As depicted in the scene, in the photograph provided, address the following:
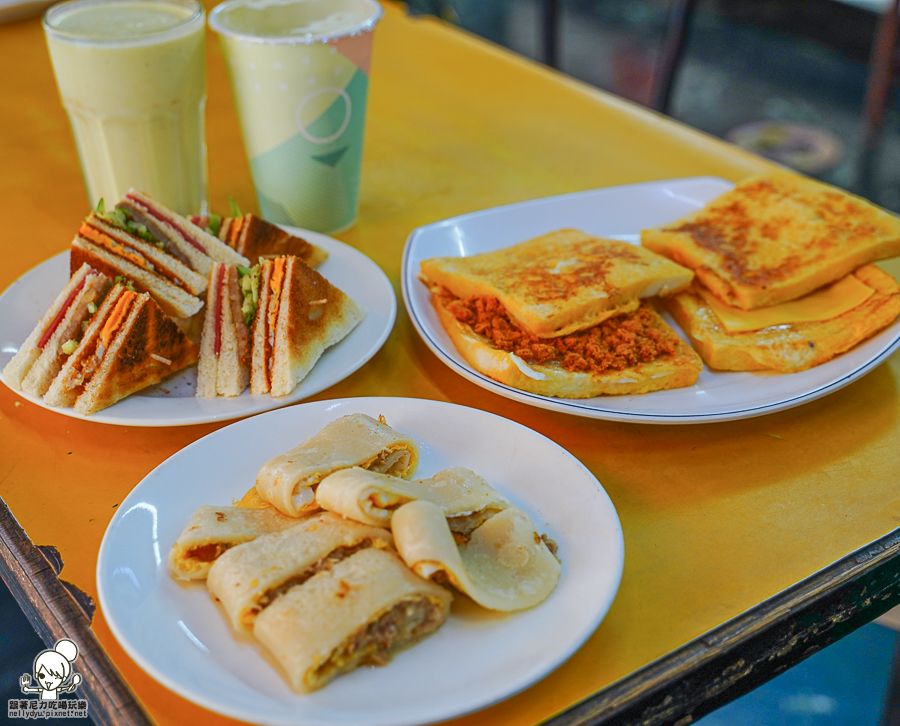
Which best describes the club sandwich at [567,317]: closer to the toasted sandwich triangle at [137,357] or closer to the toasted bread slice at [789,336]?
the toasted bread slice at [789,336]

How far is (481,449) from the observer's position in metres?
1.24

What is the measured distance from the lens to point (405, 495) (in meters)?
1.02

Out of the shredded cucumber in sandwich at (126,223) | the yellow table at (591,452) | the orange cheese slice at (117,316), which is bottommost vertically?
the yellow table at (591,452)

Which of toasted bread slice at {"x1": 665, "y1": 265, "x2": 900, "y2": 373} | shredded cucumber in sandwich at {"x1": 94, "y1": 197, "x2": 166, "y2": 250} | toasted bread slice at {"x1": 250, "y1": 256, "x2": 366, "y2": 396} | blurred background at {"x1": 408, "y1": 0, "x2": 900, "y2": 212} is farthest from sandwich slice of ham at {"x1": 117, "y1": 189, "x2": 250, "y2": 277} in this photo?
blurred background at {"x1": 408, "y1": 0, "x2": 900, "y2": 212}

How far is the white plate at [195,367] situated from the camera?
1.31 metres

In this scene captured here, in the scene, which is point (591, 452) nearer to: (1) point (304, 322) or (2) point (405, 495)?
(2) point (405, 495)

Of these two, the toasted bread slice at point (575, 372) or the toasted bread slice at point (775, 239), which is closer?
the toasted bread slice at point (575, 372)

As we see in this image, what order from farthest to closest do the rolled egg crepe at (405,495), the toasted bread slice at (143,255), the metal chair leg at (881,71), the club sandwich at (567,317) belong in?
the metal chair leg at (881,71), the toasted bread slice at (143,255), the club sandwich at (567,317), the rolled egg crepe at (405,495)

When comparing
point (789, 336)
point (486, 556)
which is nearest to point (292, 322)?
point (486, 556)

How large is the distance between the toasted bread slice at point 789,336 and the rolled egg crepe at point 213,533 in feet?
2.91

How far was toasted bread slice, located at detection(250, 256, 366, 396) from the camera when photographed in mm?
1379

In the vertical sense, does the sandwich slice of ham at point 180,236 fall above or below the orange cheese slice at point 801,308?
above

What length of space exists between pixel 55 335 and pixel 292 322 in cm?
42

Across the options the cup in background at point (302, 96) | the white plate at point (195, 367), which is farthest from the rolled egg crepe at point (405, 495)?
the cup in background at point (302, 96)
